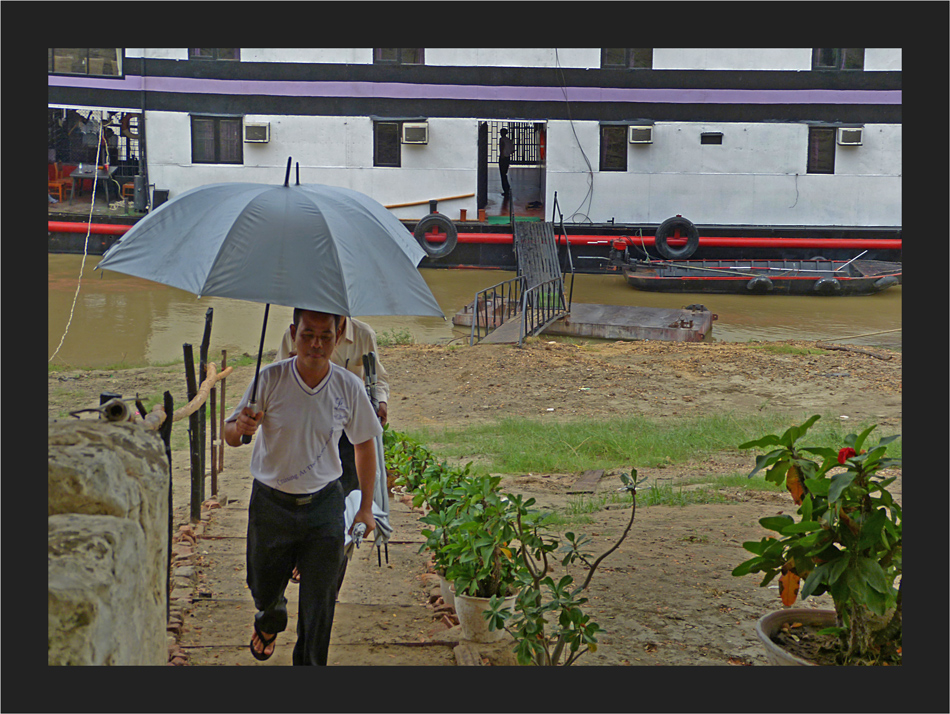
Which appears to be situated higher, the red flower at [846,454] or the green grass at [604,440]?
the red flower at [846,454]

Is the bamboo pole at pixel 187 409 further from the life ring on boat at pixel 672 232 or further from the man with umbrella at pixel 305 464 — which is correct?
the life ring on boat at pixel 672 232

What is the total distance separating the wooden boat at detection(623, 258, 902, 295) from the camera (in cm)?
1991

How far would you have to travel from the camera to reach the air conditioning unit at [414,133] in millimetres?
20797

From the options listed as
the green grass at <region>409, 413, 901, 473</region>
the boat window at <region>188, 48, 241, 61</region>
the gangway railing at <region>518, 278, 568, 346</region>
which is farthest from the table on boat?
the green grass at <region>409, 413, 901, 473</region>

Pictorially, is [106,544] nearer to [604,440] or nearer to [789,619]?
[789,619]

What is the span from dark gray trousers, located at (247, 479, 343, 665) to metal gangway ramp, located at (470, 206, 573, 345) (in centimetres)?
995

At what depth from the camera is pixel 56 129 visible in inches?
846

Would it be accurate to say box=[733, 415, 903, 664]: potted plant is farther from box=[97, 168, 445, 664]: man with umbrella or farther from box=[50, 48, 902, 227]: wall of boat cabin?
box=[50, 48, 902, 227]: wall of boat cabin

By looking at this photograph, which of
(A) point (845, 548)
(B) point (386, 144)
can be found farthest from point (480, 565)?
(B) point (386, 144)

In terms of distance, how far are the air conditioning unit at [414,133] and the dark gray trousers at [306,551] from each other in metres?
18.3

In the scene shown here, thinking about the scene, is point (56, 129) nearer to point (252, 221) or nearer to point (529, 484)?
point (529, 484)

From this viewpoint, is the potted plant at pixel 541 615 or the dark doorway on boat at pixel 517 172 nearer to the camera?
the potted plant at pixel 541 615

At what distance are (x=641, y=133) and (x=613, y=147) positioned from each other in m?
0.72

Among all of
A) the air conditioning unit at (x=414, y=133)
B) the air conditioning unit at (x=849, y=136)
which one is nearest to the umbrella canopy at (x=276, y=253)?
the air conditioning unit at (x=414, y=133)
